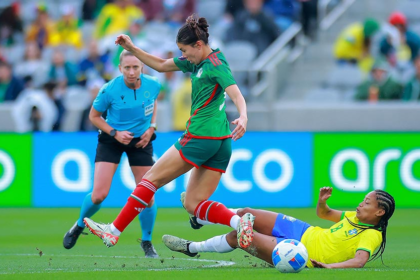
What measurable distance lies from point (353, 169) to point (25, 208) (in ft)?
18.6

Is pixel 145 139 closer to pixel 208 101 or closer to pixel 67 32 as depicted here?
pixel 208 101

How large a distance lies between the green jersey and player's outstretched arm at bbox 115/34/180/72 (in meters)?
0.46

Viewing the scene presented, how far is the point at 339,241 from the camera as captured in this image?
23.3 ft

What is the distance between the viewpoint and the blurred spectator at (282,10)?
1783 cm

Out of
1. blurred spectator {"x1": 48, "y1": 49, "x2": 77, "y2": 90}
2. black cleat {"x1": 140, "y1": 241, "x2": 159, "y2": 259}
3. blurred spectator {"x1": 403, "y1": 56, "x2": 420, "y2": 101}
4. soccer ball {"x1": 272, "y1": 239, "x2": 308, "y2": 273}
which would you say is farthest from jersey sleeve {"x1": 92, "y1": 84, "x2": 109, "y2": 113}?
blurred spectator {"x1": 48, "y1": 49, "x2": 77, "y2": 90}

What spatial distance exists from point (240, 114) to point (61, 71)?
11.3 meters

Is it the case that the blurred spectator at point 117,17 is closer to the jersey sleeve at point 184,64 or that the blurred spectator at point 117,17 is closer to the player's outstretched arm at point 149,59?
the player's outstretched arm at point 149,59

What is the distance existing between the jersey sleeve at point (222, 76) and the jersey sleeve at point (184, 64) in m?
0.45

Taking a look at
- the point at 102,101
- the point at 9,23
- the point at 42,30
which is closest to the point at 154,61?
the point at 102,101

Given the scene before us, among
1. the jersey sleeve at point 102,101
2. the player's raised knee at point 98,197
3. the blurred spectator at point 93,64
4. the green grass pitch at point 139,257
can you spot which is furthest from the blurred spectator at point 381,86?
the player's raised knee at point 98,197

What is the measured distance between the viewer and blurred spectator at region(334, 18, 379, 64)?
16422mm

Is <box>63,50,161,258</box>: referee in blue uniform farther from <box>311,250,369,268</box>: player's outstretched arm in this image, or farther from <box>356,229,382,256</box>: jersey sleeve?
<box>356,229,382,256</box>: jersey sleeve

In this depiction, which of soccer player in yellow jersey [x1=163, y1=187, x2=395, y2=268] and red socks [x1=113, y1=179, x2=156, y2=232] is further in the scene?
red socks [x1=113, y1=179, x2=156, y2=232]

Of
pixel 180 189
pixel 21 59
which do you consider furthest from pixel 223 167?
pixel 21 59
